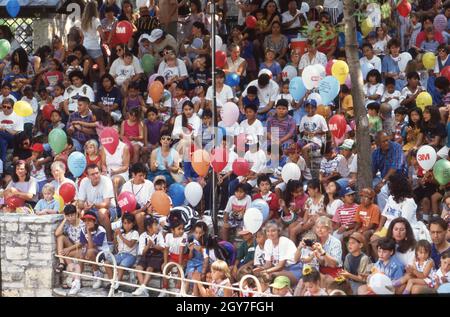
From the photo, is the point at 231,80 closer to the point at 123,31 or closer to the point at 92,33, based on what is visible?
the point at 123,31

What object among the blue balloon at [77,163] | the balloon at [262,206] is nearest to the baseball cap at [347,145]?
the balloon at [262,206]

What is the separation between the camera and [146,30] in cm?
2170

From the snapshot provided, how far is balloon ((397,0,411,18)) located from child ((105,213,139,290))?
639 cm

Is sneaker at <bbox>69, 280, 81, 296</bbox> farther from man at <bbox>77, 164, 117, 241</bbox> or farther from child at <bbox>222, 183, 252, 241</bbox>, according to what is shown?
child at <bbox>222, 183, 252, 241</bbox>

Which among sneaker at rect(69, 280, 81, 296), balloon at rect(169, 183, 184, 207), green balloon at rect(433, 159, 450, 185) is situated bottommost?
sneaker at rect(69, 280, 81, 296)

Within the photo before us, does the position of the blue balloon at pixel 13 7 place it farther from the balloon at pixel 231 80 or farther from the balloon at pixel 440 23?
the balloon at pixel 440 23

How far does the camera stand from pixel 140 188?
682 inches

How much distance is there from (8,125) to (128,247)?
3746 mm

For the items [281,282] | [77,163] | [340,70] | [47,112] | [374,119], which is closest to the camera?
[281,282]

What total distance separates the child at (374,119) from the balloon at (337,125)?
57 centimetres

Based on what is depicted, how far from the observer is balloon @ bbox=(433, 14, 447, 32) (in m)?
21.0

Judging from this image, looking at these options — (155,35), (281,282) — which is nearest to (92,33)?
(155,35)

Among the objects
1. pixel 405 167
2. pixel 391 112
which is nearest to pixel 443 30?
pixel 391 112

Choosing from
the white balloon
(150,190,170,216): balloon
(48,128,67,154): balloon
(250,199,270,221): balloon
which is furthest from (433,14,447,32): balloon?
(150,190,170,216): balloon
